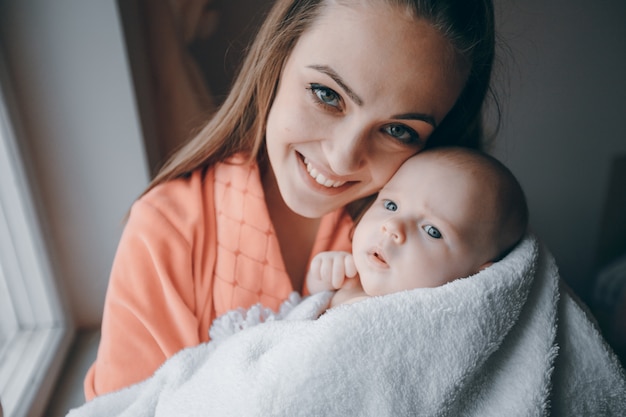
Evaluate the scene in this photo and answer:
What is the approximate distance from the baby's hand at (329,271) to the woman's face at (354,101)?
3.6 inches

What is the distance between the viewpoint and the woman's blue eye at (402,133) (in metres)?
0.72

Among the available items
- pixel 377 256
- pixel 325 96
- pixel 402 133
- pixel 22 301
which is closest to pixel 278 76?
pixel 325 96

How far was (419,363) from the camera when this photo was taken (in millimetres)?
595

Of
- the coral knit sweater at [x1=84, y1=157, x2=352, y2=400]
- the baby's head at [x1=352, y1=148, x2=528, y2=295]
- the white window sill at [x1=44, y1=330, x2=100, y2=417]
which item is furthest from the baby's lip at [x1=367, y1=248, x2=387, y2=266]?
the white window sill at [x1=44, y1=330, x2=100, y2=417]

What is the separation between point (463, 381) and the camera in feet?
1.97

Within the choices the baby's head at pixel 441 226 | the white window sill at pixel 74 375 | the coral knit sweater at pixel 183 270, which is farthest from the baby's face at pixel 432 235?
the white window sill at pixel 74 375

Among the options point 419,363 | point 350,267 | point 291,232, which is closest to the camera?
point 419,363

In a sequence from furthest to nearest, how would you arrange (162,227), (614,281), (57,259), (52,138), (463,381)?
1. (614,281)
2. (57,259)
3. (52,138)
4. (162,227)
5. (463,381)

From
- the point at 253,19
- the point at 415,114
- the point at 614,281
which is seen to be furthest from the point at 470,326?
the point at 614,281

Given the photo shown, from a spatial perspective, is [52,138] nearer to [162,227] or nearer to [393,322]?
[162,227]

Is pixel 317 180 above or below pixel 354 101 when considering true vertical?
below

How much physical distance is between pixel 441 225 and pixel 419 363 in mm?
200

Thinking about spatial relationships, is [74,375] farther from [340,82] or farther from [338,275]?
[340,82]

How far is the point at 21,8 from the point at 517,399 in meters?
0.98
